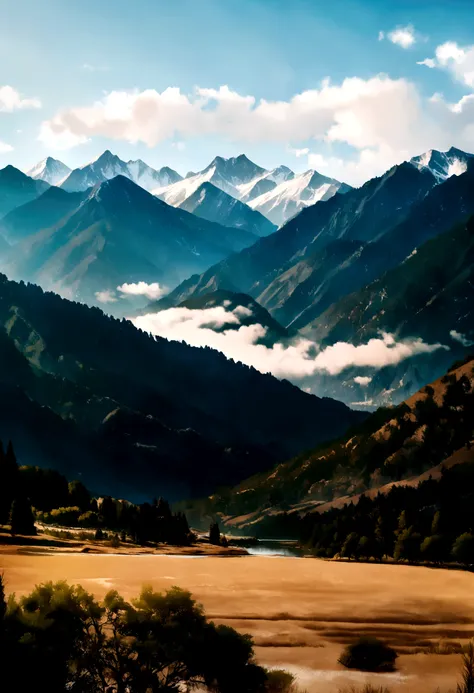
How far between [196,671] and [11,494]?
138195 millimetres

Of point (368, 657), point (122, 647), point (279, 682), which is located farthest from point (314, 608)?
point (122, 647)

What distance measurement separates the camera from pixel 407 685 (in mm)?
64125

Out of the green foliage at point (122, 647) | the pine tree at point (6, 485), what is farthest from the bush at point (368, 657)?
the pine tree at point (6, 485)

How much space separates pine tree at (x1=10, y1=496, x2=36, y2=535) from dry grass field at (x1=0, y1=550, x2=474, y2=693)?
106 feet

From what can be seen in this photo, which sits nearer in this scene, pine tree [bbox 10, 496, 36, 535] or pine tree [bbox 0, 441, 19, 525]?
pine tree [bbox 10, 496, 36, 535]

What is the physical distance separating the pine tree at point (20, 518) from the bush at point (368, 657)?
10448cm

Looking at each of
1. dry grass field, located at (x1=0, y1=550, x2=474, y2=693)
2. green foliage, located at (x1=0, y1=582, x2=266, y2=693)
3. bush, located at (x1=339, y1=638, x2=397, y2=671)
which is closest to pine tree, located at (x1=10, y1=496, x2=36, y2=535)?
dry grass field, located at (x1=0, y1=550, x2=474, y2=693)

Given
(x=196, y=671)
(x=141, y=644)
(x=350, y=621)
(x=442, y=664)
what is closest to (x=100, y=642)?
(x=141, y=644)

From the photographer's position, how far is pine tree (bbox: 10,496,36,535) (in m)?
160

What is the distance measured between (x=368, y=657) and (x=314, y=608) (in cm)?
2438

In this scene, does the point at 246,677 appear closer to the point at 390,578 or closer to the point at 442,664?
the point at 442,664

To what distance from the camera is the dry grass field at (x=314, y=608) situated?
69.2 meters

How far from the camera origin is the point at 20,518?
16262 centimetres

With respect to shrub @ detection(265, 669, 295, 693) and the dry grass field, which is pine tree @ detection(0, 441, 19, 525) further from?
shrub @ detection(265, 669, 295, 693)
